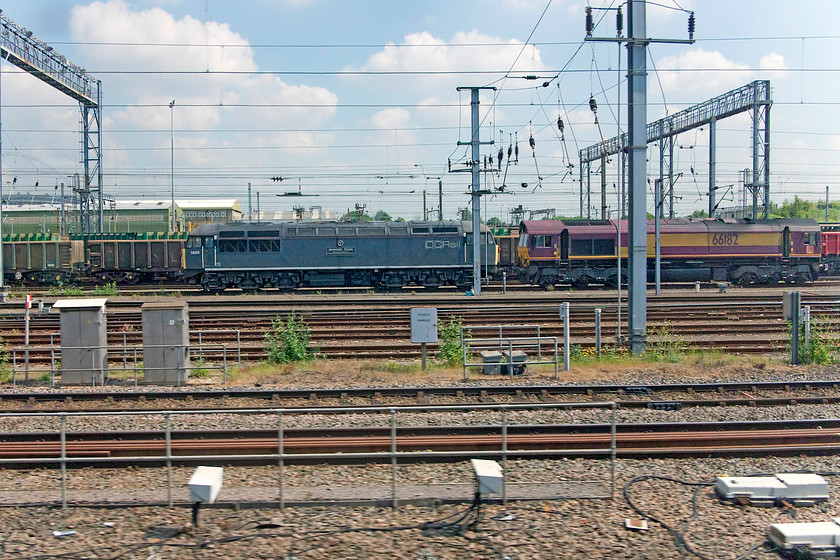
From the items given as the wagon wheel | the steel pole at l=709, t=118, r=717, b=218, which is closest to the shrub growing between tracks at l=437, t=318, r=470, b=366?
the wagon wheel

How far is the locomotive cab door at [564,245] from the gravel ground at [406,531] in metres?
26.6

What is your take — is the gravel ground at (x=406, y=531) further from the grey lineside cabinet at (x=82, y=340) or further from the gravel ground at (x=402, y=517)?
the grey lineside cabinet at (x=82, y=340)

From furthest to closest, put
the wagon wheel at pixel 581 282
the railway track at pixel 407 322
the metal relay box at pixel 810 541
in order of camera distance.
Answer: the wagon wheel at pixel 581 282 → the railway track at pixel 407 322 → the metal relay box at pixel 810 541

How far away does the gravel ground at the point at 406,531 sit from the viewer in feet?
19.1

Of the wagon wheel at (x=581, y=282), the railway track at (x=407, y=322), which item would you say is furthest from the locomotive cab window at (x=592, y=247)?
the railway track at (x=407, y=322)

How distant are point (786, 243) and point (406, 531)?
113 feet

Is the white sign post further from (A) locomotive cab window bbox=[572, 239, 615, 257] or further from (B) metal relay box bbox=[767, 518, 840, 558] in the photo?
(A) locomotive cab window bbox=[572, 239, 615, 257]

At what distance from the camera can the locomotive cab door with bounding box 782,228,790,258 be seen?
34.6 m

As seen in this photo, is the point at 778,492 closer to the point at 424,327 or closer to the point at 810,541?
the point at 810,541

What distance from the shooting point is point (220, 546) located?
234 inches

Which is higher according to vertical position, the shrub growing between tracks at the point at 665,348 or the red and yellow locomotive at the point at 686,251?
the red and yellow locomotive at the point at 686,251

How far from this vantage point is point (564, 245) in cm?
3353

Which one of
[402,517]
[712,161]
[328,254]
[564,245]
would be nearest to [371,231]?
[328,254]

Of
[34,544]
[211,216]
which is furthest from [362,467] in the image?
[211,216]
